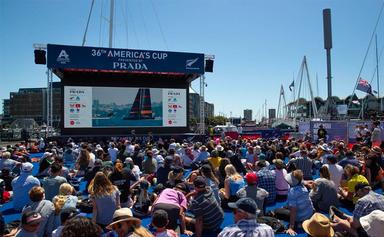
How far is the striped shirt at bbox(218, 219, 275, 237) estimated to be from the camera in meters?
3.07

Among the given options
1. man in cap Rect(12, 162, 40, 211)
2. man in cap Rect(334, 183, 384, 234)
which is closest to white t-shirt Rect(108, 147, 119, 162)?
man in cap Rect(12, 162, 40, 211)

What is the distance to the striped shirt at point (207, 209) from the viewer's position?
5582 millimetres

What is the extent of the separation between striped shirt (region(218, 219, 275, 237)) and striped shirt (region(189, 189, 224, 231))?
245 centimetres

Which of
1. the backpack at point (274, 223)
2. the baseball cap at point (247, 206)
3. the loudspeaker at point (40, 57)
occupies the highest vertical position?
the loudspeaker at point (40, 57)

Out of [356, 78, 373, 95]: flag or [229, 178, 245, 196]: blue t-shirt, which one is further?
[356, 78, 373, 95]: flag

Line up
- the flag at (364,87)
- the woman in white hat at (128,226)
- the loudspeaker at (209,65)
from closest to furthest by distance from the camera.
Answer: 1. the woman in white hat at (128,226)
2. the loudspeaker at (209,65)
3. the flag at (364,87)

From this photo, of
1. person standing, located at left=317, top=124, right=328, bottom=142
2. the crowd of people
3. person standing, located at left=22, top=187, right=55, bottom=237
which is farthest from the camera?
person standing, located at left=317, top=124, right=328, bottom=142

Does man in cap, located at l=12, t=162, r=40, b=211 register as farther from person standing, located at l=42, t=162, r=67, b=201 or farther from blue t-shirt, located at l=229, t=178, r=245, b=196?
blue t-shirt, located at l=229, t=178, r=245, b=196

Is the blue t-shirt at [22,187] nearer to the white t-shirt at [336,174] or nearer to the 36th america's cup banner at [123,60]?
the white t-shirt at [336,174]

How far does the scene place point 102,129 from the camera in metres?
25.2

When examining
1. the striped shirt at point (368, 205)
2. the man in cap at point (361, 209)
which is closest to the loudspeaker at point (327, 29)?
the man in cap at point (361, 209)

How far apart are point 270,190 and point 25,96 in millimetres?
127035

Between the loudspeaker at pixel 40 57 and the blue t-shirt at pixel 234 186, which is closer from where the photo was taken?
the blue t-shirt at pixel 234 186

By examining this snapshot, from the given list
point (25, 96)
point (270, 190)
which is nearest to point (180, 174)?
point (270, 190)
